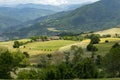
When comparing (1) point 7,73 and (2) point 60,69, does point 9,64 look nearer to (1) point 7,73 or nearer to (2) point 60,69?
(1) point 7,73

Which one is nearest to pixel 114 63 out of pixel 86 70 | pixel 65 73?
pixel 86 70

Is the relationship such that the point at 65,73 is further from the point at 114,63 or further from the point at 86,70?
the point at 114,63

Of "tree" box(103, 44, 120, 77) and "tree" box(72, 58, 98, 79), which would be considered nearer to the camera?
"tree" box(72, 58, 98, 79)

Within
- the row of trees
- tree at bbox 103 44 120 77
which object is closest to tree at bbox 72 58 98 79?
the row of trees

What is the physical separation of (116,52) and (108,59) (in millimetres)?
4369

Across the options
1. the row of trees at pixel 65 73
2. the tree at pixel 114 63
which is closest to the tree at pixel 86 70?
the row of trees at pixel 65 73

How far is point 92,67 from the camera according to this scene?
94375mm

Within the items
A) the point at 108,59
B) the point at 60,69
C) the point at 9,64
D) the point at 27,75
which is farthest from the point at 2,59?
the point at 108,59

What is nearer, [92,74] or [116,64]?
[92,74]

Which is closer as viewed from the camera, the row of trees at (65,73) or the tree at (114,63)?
the row of trees at (65,73)

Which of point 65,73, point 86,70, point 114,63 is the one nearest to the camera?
point 65,73

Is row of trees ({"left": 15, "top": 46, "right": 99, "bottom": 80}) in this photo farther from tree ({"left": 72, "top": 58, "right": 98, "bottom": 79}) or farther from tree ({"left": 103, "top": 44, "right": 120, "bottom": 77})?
tree ({"left": 103, "top": 44, "right": 120, "bottom": 77})

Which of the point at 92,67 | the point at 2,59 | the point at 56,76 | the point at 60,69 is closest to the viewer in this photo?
the point at 56,76

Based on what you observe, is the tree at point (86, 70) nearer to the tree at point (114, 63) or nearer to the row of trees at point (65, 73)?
the row of trees at point (65, 73)
